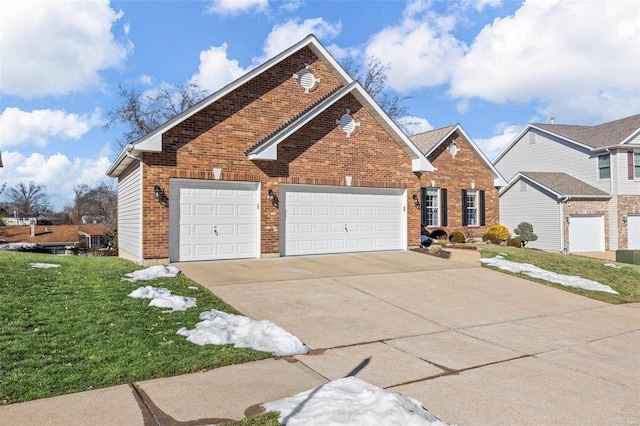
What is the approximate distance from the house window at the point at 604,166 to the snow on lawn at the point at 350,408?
27.5 metres

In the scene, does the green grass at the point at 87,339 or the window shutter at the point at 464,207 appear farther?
the window shutter at the point at 464,207

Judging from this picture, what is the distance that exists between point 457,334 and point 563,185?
22.9 metres

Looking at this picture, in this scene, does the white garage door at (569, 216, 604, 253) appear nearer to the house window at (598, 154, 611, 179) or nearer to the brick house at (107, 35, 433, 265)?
the house window at (598, 154, 611, 179)

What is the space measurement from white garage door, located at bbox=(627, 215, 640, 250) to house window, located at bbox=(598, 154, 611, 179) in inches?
107

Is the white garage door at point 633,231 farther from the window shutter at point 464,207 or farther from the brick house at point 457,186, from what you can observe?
the window shutter at point 464,207

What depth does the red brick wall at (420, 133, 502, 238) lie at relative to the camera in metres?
23.3

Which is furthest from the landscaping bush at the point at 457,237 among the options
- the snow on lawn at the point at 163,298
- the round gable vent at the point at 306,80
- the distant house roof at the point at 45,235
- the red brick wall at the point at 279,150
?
Result: the distant house roof at the point at 45,235

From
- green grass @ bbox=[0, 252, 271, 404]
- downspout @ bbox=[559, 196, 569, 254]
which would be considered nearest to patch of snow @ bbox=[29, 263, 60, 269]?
green grass @ bbox=[0, 252, 271, 404]

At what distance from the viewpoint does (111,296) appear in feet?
27.5

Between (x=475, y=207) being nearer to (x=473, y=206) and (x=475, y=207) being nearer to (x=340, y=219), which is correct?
(x=473, y=206)

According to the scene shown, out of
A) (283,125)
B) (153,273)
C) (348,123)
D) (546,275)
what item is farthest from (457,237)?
(153,273)

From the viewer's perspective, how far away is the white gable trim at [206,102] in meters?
12.3

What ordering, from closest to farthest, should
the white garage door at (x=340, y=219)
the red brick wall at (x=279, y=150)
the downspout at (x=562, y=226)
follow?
1. the red brick wall at (x=279, y=150)
2. the white garage door at (x=340, y=219)
3. the downspout at (x=562, y=226)

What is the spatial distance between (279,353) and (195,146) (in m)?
8.58
